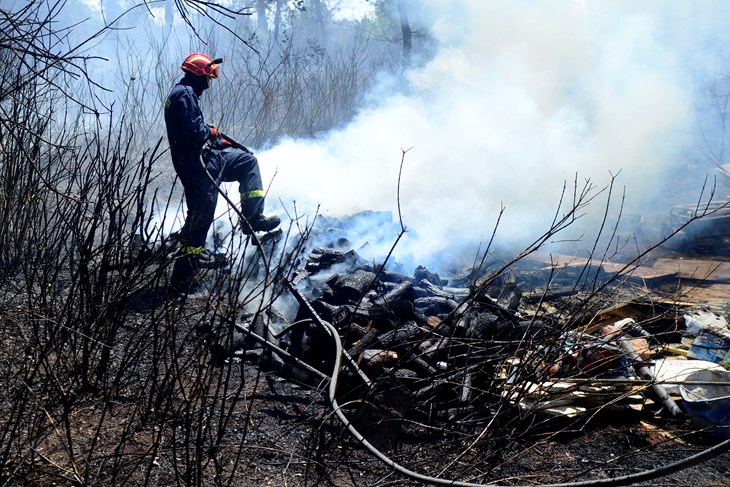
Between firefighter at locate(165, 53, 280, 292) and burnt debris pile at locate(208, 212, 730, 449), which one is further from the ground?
firefighter at locate(165, 53, 280, 292)

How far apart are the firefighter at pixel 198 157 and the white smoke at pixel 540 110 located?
3596 mm

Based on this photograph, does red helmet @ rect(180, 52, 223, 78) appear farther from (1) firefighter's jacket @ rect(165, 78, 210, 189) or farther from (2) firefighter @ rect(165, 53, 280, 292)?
(1) firefighter's jacket @ rect(165, 78, 210, 189)

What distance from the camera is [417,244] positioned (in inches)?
327

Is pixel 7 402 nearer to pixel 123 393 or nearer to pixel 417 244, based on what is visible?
pixel 123 393

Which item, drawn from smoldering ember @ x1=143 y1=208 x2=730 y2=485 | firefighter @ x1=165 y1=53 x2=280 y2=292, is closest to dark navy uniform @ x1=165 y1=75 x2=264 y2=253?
firefighter @ x1=165 y1=53 x2=280 y2=292

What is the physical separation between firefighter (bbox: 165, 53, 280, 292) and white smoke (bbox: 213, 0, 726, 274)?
3596mm

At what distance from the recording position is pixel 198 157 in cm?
587

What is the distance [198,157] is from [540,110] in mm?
9060

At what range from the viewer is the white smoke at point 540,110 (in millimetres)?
11234

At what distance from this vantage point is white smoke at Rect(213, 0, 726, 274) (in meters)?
11.2

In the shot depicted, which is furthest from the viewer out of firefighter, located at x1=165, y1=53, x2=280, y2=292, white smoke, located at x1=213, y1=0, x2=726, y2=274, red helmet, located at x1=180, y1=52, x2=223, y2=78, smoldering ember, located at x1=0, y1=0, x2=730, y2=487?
white smoke, located at x1=213, y1=0, x2=726, y2=274

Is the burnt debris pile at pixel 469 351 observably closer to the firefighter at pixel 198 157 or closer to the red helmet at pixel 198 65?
the firefighter at pixel 198 157

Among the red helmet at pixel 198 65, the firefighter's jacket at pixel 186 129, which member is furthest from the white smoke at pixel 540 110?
the firefighter's jacket at pixel 186 129

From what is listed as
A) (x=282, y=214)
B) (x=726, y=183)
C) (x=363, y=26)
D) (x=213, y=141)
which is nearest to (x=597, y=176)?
(x=726, y=183)
